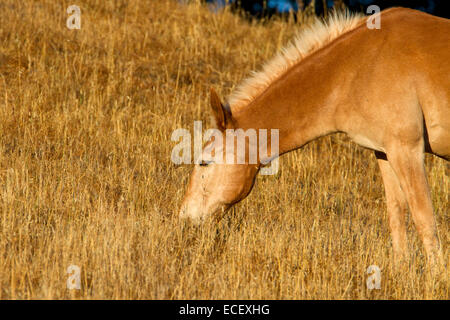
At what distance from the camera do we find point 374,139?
4.59 meters

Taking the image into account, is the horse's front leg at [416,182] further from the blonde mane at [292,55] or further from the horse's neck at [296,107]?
the blonde mane at [292,55]

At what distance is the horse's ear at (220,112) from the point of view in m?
4.68

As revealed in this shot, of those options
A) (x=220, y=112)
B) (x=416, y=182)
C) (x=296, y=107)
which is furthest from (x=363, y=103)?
(x=220, y=112)

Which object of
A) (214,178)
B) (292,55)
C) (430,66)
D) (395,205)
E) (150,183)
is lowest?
(395,205)

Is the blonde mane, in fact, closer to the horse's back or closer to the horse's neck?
the horse's neck

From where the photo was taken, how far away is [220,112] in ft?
15.7

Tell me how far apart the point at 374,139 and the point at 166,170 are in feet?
9.11

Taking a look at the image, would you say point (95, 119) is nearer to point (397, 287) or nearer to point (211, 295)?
point (211, 295)

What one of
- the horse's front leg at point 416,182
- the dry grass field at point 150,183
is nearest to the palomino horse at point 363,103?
the horse's front leg at point 416,182

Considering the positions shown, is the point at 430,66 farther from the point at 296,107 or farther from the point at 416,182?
the point at 296,107

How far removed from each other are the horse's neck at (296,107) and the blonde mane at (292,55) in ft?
0.23

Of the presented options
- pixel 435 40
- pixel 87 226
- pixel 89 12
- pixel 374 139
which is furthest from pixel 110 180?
pixel 89 12

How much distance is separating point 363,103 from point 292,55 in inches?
32.2
